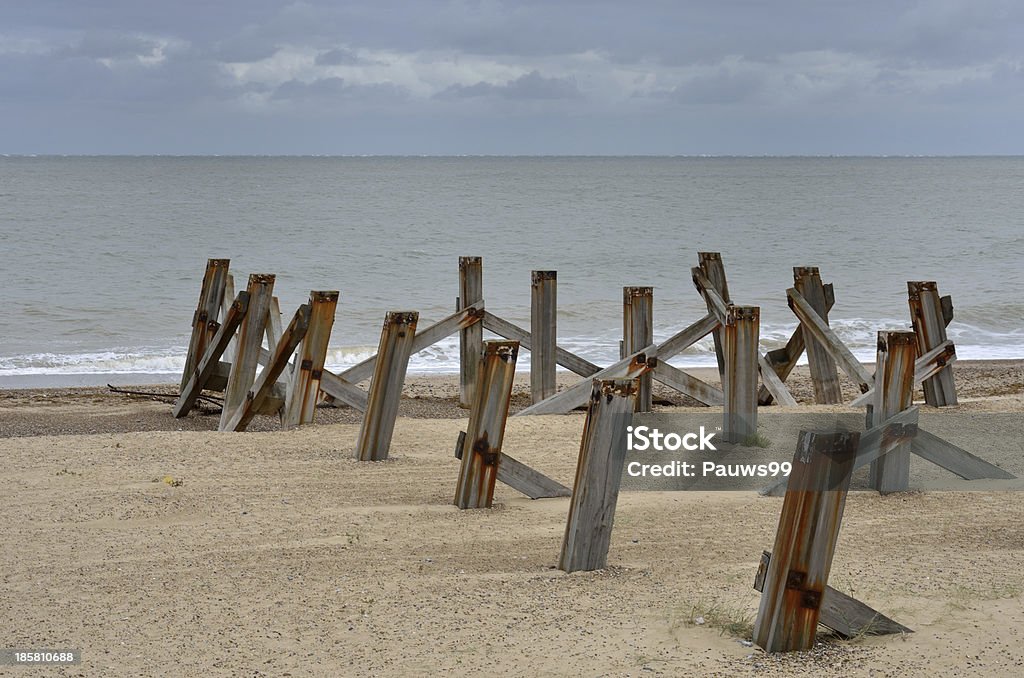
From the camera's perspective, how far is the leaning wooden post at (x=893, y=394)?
20.6 ft

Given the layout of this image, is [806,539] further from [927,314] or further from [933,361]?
[927,314]

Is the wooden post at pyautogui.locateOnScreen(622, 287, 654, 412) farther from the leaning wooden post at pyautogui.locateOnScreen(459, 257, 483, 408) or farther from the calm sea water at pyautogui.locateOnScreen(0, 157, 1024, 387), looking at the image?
the calm sea water at pyautogui.locateOnScreen(0, 157, 1024, 387)

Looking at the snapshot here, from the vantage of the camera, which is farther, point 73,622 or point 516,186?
point 516,186

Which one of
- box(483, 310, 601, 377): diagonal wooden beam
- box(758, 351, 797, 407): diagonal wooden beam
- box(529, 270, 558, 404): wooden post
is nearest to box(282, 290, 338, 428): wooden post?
box(483, 310, 601, 377): diagonal wooden beam

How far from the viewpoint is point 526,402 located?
11.7 meters

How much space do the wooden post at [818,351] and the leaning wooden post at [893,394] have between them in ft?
13.5

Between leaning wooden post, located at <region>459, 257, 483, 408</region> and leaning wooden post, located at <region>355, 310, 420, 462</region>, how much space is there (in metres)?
2.61

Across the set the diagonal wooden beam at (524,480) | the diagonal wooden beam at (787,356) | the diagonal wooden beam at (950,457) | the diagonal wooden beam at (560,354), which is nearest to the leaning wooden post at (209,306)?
the diagonal wooden beam at (560,354)

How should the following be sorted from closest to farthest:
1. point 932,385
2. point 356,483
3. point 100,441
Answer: point 356,483
point 100,441
point 932,385

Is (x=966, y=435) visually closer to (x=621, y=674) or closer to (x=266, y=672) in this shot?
(x=621, y=674)

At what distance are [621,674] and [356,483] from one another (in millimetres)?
3367

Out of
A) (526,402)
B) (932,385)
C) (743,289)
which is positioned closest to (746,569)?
(932,385)

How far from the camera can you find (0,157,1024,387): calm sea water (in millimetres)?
18844

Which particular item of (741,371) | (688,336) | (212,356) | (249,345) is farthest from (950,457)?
(212,356)
